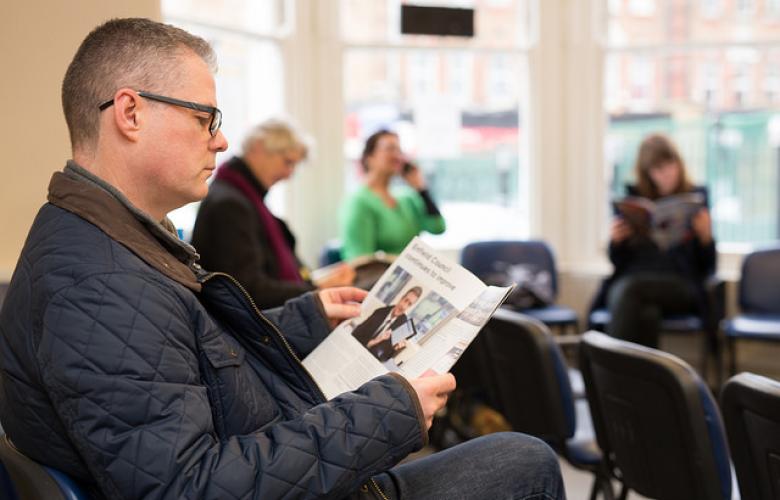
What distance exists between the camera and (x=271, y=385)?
1.59 metres

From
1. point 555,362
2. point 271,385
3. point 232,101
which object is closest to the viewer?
point 271,385

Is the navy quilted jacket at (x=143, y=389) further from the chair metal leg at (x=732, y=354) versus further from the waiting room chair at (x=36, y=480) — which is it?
the chair metal leg at (x=732, y=354)

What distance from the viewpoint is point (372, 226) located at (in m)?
4.70

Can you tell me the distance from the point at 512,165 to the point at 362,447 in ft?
15.8

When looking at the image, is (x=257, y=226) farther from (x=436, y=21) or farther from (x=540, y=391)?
(x=436, y=21)

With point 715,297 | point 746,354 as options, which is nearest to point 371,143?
point 715,297

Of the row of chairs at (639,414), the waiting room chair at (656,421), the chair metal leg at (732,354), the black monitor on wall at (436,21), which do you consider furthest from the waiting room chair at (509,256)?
the waiting room chair at (656,421)

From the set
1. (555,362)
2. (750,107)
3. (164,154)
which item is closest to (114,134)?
(164,154)

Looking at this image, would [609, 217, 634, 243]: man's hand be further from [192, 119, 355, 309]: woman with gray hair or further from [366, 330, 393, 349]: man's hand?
[366, 330, 393, 349]: man's hand

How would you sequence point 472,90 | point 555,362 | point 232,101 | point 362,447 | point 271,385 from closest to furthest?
point 362,447
point 271,385
point 555,362
point 232,101
point 472,90

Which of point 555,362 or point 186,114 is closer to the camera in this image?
point 186,114

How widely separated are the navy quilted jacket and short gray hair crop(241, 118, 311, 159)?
7.17 feet

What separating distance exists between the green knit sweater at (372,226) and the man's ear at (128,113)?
3.23 meters

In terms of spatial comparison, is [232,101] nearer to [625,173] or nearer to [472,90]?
[472,90]
